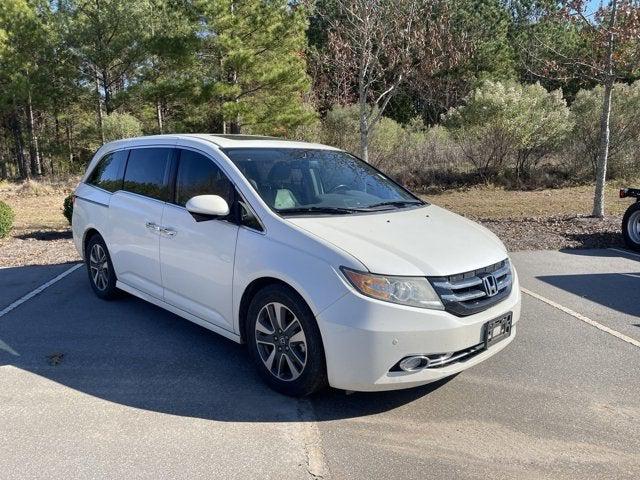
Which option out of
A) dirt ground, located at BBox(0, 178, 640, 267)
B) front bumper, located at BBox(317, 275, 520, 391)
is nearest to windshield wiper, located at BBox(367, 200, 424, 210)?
front bumper, located at BBox(317, 275, 520, 391)

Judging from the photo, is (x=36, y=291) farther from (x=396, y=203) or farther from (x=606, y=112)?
(x=606, y=112)

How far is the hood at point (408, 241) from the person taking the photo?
10.7 ft

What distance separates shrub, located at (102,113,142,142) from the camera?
25.4 m

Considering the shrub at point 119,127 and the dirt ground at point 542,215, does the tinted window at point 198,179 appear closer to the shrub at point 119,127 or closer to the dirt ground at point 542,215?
the dirt ground at point 542,215

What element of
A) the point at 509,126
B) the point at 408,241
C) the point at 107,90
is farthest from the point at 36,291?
the point at 107,90

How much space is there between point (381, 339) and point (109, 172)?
3.84m

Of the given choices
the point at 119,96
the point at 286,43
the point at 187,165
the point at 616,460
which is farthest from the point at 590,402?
the point at 119,96

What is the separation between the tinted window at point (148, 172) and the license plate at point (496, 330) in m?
2.80

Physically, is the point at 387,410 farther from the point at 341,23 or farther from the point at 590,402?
the point at 341,23

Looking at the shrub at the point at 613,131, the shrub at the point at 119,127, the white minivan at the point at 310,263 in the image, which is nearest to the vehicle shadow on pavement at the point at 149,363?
the white minivan at the point at 310,263

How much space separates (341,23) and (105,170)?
10.0 m

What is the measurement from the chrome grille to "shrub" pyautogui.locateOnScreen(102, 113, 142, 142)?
24.4 metres

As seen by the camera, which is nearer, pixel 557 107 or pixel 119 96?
pixel 557 107

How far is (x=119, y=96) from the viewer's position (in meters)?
27.5
